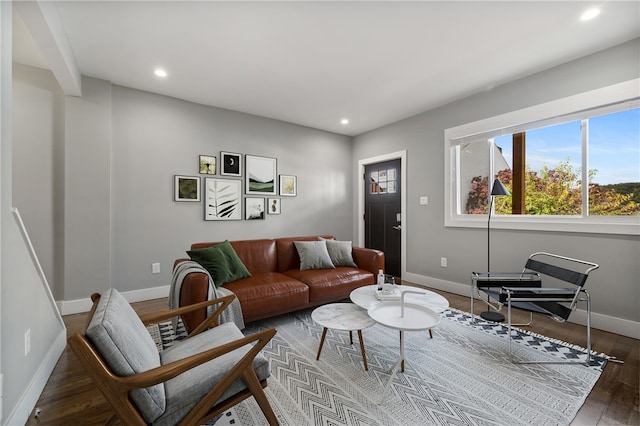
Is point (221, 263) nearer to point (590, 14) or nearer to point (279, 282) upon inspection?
point (279, 282)

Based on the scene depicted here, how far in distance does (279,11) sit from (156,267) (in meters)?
3.21

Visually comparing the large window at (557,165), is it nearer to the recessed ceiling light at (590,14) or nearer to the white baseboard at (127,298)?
the recessed ceiling light at (590,14)

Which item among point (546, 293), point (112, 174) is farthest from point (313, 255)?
point (112, 174)

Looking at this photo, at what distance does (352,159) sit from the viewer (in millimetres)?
5441

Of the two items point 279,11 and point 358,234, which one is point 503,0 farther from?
point 358,234

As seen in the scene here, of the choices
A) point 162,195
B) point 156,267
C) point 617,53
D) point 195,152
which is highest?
point 617,53

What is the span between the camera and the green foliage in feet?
8.31

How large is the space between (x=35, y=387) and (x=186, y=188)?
2.47 metres

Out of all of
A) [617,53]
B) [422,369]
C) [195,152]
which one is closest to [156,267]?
[195,152]

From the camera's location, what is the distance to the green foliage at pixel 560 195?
2533 mm

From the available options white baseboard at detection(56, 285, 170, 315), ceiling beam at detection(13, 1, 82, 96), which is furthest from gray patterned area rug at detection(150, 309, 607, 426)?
ceiling beam at detection(13, 1, 82, 96)

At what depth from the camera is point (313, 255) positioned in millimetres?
3227

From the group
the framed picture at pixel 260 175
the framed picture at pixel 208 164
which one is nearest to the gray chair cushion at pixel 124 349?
the framed picture at pixel 208 164

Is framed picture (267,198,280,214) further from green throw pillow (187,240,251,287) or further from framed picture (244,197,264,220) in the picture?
green throw pillow (187,240,251,287)
